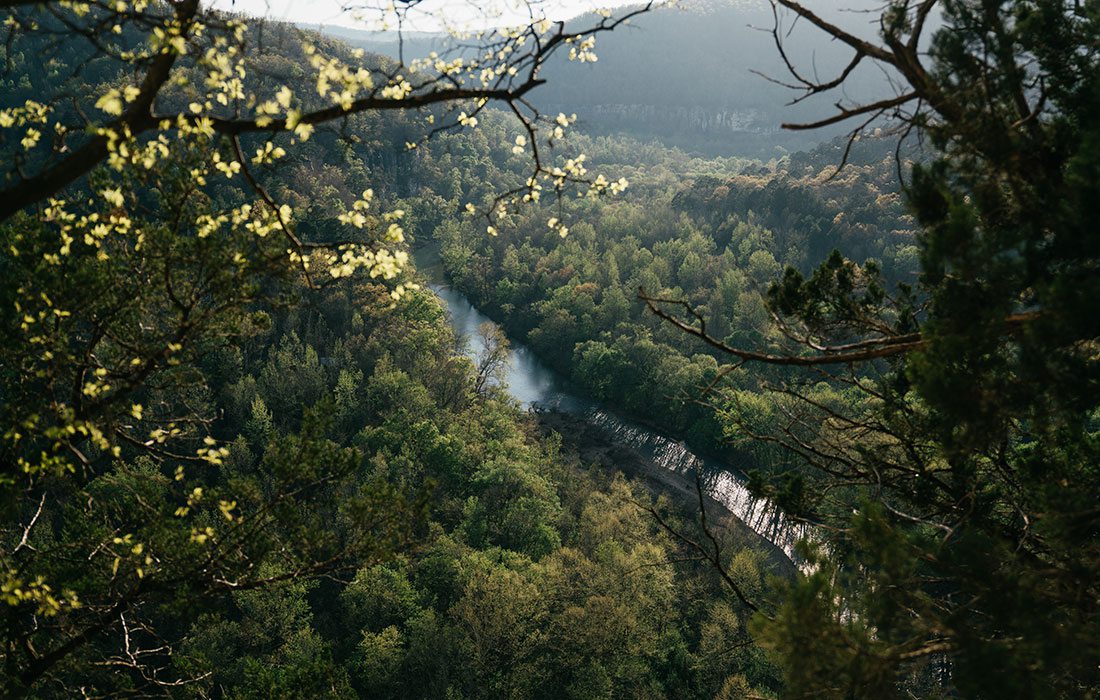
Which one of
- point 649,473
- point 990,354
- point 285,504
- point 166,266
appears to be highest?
point 990,354

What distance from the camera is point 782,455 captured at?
35719 millimetres

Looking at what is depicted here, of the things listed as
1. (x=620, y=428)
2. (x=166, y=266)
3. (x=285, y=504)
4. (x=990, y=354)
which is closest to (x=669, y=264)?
(x=620, y=428)

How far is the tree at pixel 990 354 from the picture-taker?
4.27m

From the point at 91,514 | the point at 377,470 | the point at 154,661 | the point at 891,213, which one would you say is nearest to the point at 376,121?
the point at 891,213

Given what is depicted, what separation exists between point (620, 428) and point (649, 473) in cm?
547

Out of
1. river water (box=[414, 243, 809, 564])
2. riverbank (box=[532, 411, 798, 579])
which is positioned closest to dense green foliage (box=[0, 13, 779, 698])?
riverbank (box=[532, 411, 798, 579])

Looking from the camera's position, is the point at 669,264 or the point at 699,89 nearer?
the point at 669,264

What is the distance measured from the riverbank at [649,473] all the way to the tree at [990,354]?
27127mm

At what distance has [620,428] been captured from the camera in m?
44.3

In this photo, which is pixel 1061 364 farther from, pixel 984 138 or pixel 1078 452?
pixel 1078 452

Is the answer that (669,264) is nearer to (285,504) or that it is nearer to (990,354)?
(990,354)

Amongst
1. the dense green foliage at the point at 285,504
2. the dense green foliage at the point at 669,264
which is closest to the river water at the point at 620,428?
the dense green foliage at the point at 669,264

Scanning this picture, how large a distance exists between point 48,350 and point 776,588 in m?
5.36

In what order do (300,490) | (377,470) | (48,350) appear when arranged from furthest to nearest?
(377,470)
(300,490)
(48,350)
